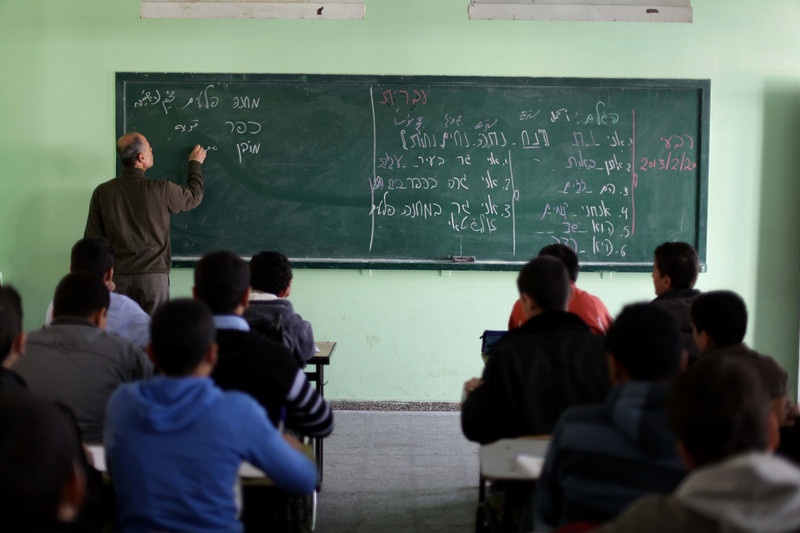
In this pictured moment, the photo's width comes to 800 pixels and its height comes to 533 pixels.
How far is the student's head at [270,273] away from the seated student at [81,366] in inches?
38.2

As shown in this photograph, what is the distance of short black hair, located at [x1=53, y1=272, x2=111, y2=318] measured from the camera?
245 cm

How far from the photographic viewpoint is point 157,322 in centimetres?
178

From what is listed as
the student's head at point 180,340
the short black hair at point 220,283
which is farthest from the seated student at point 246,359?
the student's head at point 180,340

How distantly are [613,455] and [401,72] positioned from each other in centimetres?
385

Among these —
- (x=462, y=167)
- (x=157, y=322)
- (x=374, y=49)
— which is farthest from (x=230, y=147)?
(x=157, y=322)

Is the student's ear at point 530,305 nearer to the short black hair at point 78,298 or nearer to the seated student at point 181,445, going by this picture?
the seated student at point 181,445

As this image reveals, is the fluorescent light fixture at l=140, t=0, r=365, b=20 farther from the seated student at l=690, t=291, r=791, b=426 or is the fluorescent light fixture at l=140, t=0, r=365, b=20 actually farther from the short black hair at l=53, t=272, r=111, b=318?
the seated student at l=690, t=291, r=791, b=426

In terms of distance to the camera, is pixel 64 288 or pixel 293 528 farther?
pixel 293 528

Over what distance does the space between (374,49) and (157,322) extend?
3602mm

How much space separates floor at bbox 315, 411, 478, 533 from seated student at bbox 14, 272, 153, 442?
51.9 inches

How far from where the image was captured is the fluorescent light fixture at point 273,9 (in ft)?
13.2

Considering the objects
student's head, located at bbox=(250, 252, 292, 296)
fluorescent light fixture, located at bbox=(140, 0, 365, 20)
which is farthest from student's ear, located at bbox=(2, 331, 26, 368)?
fluorescent light fixture, located at bbox=(140, 0, 365, 20)

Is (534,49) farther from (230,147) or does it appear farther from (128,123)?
(128,123)

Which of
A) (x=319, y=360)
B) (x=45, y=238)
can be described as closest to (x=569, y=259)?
(x=319, y=360)
